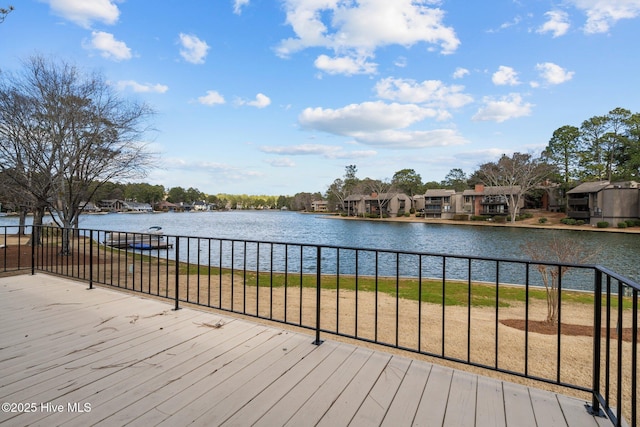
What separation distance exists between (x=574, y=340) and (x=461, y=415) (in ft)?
14.0

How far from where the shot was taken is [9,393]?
1.87 m

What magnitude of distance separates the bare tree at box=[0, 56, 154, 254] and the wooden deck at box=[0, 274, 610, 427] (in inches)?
380

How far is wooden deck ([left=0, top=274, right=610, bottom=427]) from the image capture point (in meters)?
1.67

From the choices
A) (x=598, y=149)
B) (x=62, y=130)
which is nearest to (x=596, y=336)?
(x=62, y=130)

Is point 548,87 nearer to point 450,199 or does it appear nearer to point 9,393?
point 9,393

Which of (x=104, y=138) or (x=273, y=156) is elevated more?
(x=273, y=156)

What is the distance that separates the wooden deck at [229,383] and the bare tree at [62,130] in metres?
9.66

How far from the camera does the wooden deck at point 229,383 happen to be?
1670mm

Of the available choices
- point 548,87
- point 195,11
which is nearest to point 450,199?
point 548,87

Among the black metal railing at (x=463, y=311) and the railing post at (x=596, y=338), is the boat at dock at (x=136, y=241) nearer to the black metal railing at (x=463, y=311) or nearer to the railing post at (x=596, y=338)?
the black metal railing at (x=463, y=311)

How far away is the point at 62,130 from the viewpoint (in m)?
10.3

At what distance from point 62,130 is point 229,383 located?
39.2ft

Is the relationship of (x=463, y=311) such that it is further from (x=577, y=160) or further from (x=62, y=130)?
(x=577, y=160)

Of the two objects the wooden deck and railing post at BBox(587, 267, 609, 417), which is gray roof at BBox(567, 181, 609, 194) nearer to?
railing post at BBox(587, 267, 609, 417)
